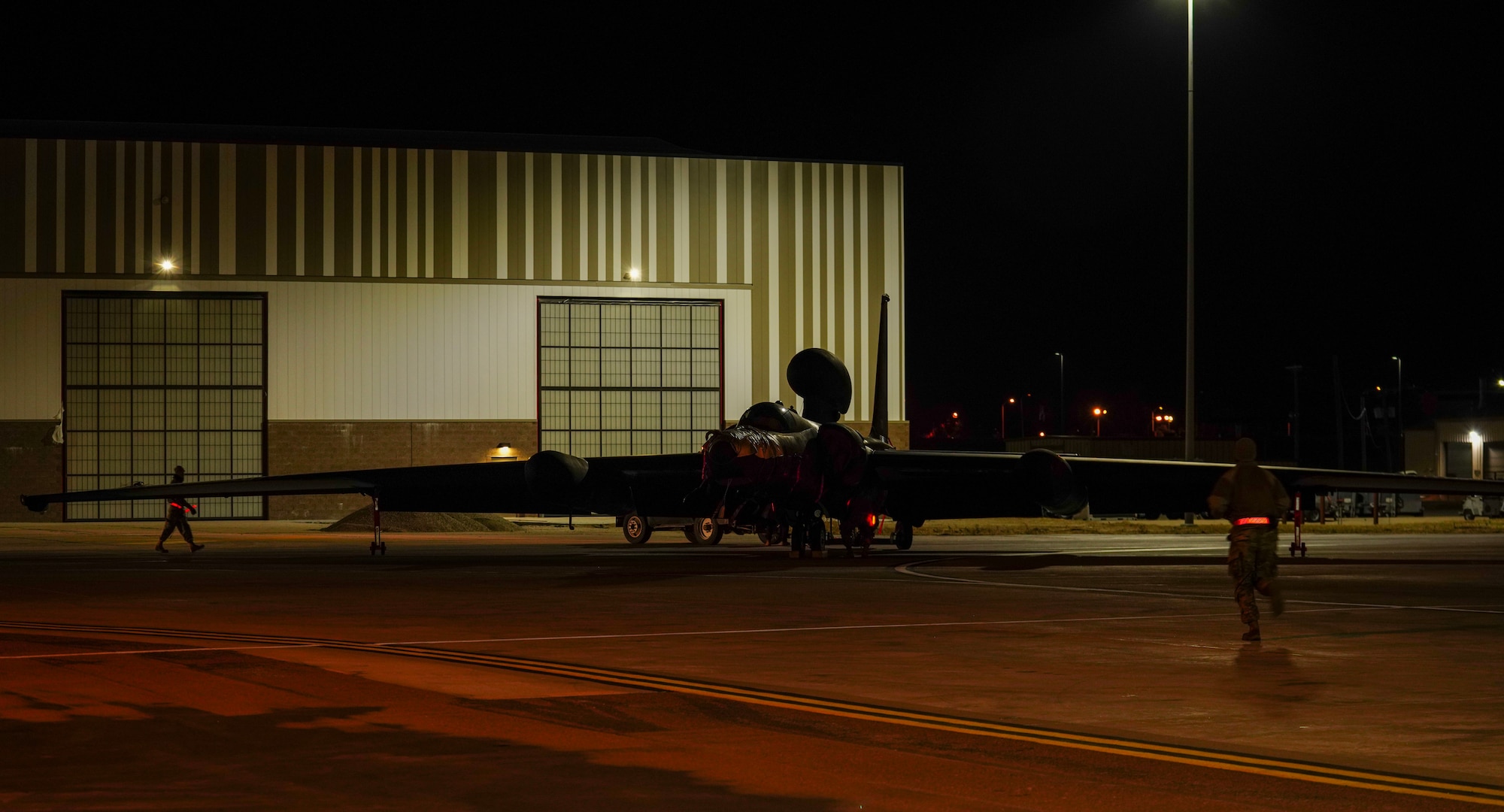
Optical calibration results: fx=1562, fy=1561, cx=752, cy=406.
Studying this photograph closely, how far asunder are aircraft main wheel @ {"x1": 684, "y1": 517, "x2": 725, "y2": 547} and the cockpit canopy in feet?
26.2

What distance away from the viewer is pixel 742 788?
7.28 meters

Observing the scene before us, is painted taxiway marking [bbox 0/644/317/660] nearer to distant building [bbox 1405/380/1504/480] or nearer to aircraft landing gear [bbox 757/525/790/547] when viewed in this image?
aircraft landing gear [bbox 757/525/790/547]

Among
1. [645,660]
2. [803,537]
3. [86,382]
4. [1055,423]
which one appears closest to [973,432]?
[1055,423]

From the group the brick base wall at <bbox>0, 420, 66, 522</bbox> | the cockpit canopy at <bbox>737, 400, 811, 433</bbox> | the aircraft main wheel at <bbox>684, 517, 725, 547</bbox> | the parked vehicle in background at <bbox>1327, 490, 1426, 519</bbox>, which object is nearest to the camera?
the cockpit canopy at <bbox>737, 400, 811, 433</bbox>

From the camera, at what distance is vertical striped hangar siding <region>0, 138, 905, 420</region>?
52438mm

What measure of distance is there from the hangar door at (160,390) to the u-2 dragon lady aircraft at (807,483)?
22860mm

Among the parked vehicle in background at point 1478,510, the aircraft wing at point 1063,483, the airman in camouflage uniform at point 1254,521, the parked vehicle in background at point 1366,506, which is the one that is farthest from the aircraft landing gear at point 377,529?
the parked vehicle in background at point 1478,510

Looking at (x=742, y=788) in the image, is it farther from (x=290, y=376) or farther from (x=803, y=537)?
(x=290, y=376)

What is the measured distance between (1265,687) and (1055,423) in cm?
17144

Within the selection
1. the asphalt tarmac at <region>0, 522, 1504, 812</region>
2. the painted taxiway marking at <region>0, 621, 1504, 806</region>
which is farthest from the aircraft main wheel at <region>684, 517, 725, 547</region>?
the painted taxiway marking at <region>0, 621, 1504, 806</region>

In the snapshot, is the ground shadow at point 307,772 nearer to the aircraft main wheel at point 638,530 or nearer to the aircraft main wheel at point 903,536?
the aircraft main wheel at point 903,536

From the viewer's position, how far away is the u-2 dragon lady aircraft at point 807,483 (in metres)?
28.1

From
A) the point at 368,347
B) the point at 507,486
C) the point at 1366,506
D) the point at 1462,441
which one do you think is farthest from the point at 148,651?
the point at 1462,441

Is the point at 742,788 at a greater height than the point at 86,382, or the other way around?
the point at 86,382
